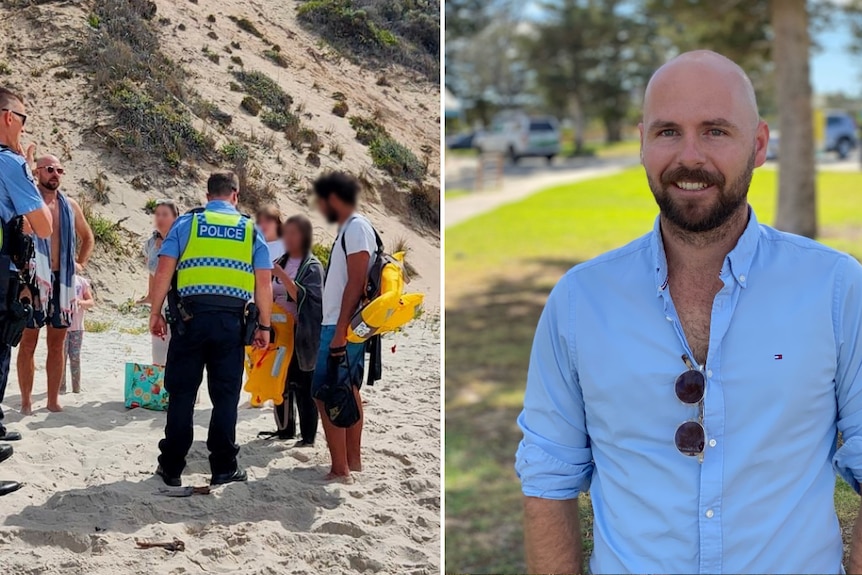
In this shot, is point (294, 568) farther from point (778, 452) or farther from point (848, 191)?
point (848, 191)

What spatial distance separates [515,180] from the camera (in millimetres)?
26750

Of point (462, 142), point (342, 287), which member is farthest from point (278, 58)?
point (462, 142)

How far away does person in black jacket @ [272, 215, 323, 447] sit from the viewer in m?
3.29

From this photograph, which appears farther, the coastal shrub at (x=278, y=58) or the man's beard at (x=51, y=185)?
the coastal shrub at (x=278, y=58)

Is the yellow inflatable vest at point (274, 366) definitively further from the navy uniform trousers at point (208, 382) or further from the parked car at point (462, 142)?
the parked car at point (462, 142)

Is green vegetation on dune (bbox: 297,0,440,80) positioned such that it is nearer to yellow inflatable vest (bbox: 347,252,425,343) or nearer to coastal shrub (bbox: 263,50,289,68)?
coastal shrub (bbox: 263,50,289,68)

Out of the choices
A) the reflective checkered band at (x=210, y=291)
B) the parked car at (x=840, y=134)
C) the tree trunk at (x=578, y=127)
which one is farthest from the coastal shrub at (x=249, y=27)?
the tree trunk at (x=578, y=127)

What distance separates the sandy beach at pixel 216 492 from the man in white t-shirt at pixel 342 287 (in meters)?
0.08

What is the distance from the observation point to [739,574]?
1.92m

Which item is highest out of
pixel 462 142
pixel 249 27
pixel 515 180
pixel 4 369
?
pixel 462 142

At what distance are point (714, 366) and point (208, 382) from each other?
5.97 feet

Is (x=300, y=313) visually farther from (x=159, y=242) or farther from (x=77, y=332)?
(x=77, y=332)

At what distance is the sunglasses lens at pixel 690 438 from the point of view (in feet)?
6.32

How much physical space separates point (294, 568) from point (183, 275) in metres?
0.95
